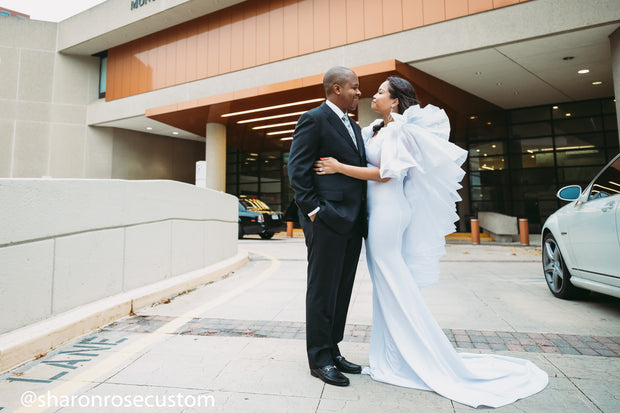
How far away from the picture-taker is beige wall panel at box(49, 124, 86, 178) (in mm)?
20047

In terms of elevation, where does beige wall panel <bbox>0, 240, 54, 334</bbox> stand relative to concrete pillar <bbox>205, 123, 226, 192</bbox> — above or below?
below

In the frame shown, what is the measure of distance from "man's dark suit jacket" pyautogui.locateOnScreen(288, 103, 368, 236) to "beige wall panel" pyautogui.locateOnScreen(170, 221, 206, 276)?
357 cm

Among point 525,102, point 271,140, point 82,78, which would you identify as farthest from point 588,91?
point 82,78

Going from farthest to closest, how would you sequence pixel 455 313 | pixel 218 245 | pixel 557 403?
pixel 218 245 → pixel 455 313 → pixel 557 403

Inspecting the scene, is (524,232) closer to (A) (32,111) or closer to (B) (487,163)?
(B) (487,163)

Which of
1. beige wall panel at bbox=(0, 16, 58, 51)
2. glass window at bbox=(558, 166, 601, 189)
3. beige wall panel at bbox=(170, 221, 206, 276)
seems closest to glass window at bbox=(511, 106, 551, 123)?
glass window at bbox=(558, 166, 601, 189)

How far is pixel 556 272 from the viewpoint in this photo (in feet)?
15.5

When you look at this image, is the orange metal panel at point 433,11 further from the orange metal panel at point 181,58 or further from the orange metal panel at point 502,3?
the orange metal panel at point 181,58

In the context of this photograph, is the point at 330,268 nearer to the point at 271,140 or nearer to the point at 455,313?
the point at 455,313

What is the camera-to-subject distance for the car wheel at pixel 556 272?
4.52 meters

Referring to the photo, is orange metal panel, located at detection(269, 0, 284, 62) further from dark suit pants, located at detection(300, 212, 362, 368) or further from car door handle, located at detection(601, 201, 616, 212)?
dark suit pants, located at detection(300, 212, 362, 368)

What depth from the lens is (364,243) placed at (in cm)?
278

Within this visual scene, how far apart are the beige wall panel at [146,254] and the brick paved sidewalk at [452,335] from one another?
28.2 inches

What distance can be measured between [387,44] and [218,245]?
9.11m
